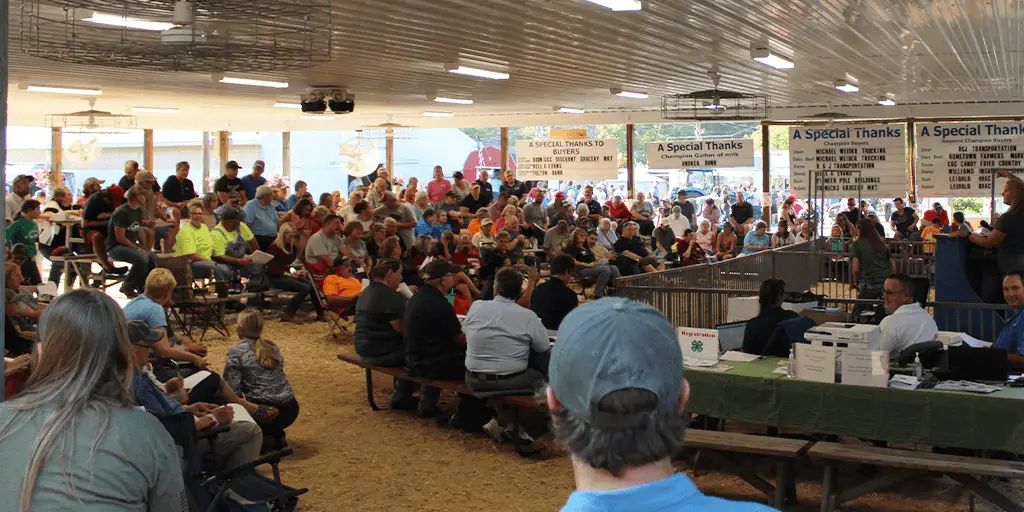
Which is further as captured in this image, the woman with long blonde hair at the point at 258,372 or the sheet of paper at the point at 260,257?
the sheet of paper at the point at 260,257

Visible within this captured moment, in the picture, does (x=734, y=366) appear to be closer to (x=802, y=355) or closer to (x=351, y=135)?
(x=802, y=355)

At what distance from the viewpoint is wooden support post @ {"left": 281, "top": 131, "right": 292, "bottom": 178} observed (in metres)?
26.5

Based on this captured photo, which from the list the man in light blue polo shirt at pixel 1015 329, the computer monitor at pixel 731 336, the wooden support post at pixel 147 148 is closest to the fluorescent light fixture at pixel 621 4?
the computer monitor at pixel 731 336

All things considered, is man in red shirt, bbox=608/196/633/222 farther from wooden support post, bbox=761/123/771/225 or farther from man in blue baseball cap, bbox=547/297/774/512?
man in blue baseball cap, bbox=547/297/774/512

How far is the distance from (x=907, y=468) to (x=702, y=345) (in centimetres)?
137

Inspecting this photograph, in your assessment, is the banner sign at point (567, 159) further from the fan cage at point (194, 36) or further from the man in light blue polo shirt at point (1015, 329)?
the man in light blue polo shirt at point (1015, 329)

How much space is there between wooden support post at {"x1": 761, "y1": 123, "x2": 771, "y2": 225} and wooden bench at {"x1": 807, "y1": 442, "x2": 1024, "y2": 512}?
17.9 m

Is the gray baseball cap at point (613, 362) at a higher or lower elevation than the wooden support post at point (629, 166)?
lower

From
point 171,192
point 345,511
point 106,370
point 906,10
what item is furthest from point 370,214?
point 106,370

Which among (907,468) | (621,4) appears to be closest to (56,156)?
(621,4)

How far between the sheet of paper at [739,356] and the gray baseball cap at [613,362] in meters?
5.19

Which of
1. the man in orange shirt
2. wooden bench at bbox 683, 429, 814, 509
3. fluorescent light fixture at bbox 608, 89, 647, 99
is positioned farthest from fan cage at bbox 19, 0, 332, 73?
fluorescent light fixture at bbox 608, 89, 647, 99

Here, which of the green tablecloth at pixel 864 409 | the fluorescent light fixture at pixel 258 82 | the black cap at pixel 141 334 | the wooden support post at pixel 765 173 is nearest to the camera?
the black cap at pixel 141 334

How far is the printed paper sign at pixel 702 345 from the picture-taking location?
243 inches
